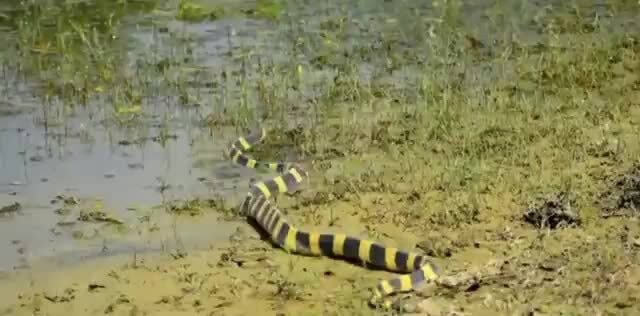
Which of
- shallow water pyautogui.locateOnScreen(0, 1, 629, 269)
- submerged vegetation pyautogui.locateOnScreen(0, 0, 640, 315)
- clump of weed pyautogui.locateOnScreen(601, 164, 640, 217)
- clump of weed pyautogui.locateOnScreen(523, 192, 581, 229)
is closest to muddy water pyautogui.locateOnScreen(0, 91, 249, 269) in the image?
shallow water pyautogui.locateOnScreen(0, 1, 629, 269)

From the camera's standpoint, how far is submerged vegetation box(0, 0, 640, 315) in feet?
18.3

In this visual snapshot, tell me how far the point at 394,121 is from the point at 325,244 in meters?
2.82

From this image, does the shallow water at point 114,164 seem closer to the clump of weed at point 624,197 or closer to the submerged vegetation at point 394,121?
the submerged vegetation at point 394,121

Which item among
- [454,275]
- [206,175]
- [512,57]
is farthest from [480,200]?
[512,57]

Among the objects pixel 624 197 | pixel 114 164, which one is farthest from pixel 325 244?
pixel 114 164

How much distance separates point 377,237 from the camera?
21.0 ft

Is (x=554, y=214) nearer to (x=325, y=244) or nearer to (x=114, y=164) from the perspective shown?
(x=325, y=244)

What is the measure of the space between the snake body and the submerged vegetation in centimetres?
11

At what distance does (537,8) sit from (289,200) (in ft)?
24.9

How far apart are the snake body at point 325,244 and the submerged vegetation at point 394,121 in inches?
4.5

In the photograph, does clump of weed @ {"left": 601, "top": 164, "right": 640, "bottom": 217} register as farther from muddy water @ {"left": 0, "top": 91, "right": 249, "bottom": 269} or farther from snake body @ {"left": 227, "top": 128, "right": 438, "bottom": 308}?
muddy water @ {"left": 0, "top": 91, "right": 249, "bottom": 269}

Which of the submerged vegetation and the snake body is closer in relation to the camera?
the snake body

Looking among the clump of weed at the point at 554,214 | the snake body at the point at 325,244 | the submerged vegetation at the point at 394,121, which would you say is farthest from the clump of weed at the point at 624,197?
the snake body at the point at 325,244

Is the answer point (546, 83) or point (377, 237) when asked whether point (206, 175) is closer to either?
point (377, 237)
